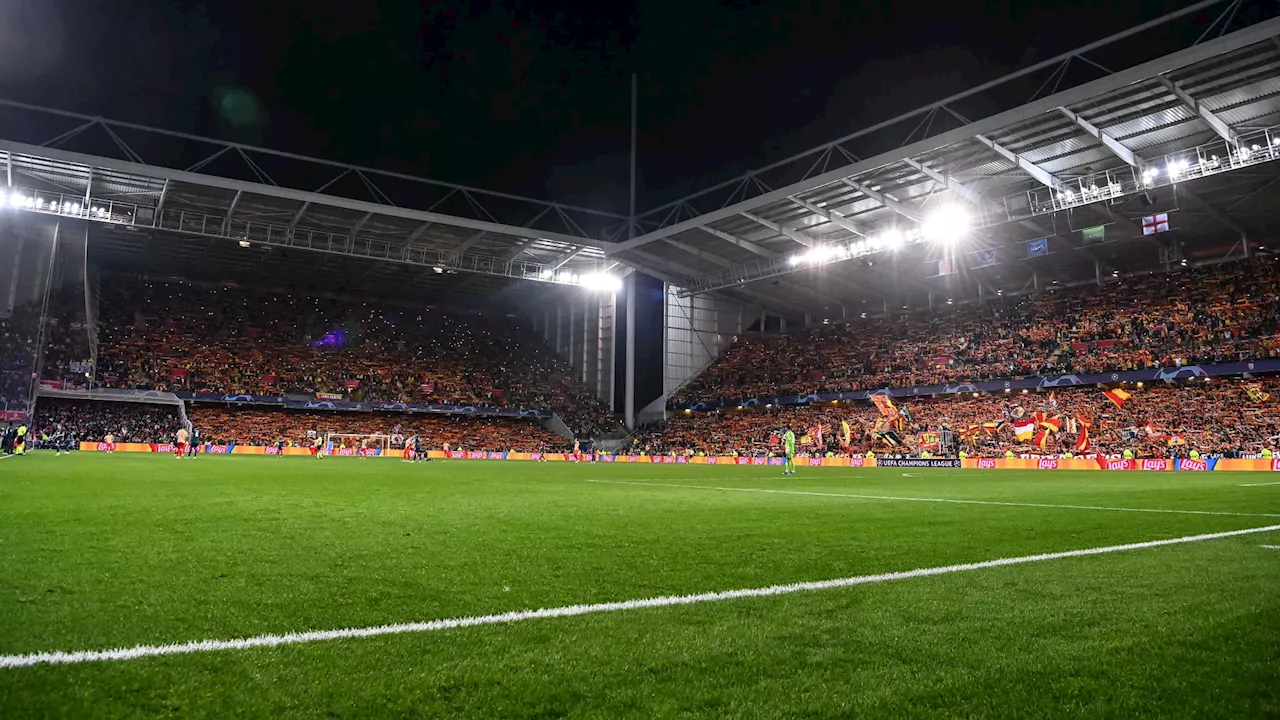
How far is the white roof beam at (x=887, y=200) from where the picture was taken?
34.6 metres

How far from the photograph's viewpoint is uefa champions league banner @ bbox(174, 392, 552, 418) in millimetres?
43750

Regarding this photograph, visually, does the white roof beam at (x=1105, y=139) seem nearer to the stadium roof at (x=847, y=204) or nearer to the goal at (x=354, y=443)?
the stadium roof at (x=847, y=204)

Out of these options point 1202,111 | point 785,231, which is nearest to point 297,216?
point 785,231

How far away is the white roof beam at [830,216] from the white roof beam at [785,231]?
7.17 feet

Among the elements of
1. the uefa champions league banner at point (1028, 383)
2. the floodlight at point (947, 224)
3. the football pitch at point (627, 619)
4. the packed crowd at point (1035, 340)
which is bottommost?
the football pitch at point (627, 619)

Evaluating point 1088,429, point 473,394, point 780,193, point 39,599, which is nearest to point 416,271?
point 473,394

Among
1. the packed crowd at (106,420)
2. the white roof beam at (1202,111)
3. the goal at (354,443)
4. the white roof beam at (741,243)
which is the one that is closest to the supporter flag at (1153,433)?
the white roof beam at (1202,111)

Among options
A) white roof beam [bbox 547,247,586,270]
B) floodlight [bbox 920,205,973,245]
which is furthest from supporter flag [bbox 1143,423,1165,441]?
white roof beam [bbox 547,247,586,270]

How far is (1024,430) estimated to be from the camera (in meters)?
37.7

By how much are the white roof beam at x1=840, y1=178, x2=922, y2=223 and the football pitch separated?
2884cm

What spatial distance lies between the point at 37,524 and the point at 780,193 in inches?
1301

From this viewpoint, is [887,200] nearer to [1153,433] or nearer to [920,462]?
[920,462]

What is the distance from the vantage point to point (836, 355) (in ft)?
169

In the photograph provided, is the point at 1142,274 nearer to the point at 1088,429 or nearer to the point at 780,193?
the point at 1088,429
